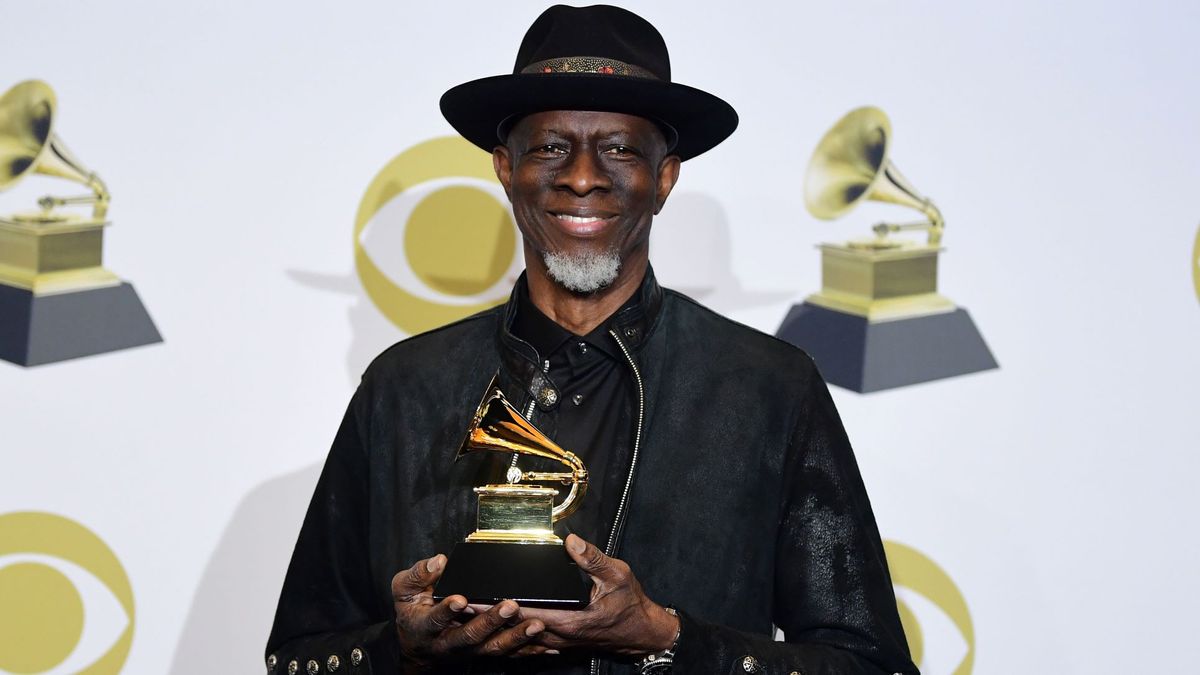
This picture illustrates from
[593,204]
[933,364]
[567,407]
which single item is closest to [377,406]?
[567,407]

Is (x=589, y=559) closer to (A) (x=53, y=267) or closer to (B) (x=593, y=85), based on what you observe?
(B) (x=593, y=85)

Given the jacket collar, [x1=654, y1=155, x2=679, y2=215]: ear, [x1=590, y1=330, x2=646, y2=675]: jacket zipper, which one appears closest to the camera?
[x1=590, y1=330, x2=646, y2=675]: jacket zipper

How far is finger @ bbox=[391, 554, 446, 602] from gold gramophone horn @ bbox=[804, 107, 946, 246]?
1493 mm

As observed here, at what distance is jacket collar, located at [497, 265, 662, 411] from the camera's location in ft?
6.93

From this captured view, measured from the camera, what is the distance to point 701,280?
301 centimetres

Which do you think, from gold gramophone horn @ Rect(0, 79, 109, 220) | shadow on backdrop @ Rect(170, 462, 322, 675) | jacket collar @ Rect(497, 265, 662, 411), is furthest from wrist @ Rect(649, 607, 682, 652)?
gold gramophone horn @ Rect(0, 79, 109, 220)

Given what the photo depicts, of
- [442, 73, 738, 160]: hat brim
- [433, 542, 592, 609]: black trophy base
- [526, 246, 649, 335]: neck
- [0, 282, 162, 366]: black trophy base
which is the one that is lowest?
[433, 542, 592, 609]: black trophy base

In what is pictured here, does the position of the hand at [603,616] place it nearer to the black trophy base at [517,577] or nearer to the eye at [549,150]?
the black trophy base at [517,577]

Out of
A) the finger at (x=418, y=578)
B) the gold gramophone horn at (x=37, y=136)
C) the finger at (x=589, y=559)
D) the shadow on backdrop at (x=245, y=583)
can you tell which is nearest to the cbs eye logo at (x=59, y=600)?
the shadow on backdrop at (x=245, y=583)

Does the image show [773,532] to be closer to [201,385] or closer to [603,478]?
[603,478]

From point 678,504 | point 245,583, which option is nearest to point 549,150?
point 678,504

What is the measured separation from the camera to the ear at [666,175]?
2264 mm

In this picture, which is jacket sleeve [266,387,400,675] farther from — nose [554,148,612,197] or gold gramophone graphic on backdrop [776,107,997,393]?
gold gramophone graphic on backdrop [776,107,997,393]

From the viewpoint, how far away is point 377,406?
225 cm
